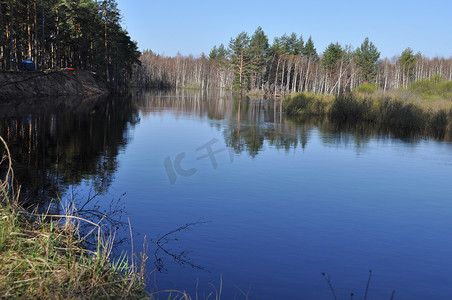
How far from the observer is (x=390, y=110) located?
33.6 m

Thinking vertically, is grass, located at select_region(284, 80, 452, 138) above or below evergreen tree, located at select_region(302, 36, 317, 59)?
below

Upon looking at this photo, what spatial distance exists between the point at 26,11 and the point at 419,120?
43090mm

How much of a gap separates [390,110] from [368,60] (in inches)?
3292

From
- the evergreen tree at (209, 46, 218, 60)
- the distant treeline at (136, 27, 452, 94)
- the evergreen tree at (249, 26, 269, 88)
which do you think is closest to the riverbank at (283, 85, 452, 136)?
the distant treeline at (136, 27, 452, 94)

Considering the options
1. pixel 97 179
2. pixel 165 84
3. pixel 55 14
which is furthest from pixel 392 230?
pixel 165 84

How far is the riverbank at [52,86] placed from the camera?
38.6 m

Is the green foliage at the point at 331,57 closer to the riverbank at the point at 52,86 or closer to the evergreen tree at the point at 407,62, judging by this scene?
the evergreen tree at the point at 407,62

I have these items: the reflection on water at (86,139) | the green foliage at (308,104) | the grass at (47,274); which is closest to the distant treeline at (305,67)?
the green foliage at (308,104)

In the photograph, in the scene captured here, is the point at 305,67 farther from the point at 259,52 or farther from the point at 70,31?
the point at 70,31

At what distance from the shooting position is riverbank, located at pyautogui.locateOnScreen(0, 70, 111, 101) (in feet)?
127

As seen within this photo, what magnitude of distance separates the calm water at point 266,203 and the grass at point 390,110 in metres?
8.43

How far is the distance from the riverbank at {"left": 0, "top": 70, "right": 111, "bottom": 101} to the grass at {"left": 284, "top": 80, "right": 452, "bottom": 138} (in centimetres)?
2130

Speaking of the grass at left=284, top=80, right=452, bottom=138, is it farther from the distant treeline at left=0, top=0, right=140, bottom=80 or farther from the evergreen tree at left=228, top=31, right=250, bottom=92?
the evergreen tree at left=228, top=31, right=250, bottom=92

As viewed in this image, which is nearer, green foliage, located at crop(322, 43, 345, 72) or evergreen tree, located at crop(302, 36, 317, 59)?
green foliage, located at crop(322, 43, 345, 72)
